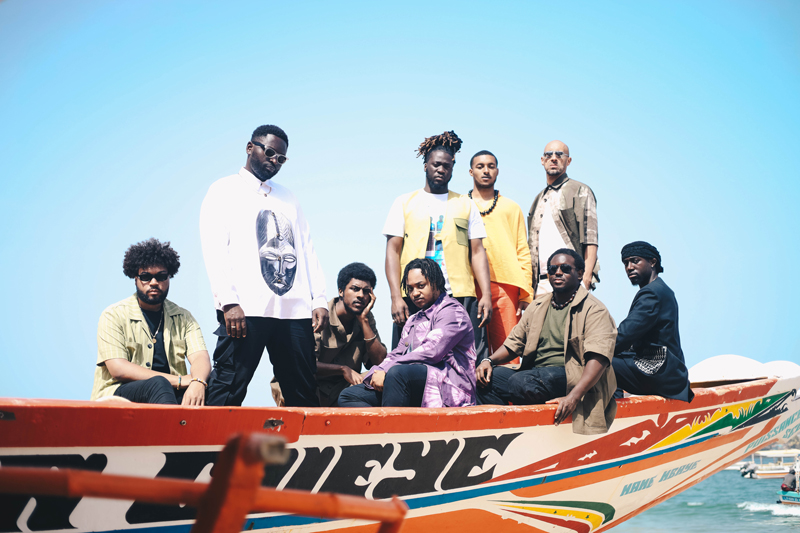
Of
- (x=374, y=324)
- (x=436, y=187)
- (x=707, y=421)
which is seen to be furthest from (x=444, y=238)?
(x=707, y=421)

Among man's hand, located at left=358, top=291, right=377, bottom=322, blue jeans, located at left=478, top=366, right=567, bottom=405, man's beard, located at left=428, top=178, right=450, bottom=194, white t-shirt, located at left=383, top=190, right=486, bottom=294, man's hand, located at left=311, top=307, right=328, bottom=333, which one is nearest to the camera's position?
man's hand, located at left=311, top=307, right=328, bottom=333

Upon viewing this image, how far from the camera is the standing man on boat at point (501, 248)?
493 centimetres

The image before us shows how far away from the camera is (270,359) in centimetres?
350

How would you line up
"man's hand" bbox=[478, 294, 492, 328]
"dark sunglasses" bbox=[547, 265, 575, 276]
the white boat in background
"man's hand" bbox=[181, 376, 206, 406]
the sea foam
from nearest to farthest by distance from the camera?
"man's hand" bbox=[181, 376, 206, 406] < "dark sunglasses" bbox=[547, 265, 575, 276] < "man's hand" bbox=[478, 294, 492, 328] < the sea foam < the white boat in background

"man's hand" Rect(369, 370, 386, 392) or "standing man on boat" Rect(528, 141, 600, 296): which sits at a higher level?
"standing man on boat" Rect(528, 141, 600, 296)

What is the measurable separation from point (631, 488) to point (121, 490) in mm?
4347

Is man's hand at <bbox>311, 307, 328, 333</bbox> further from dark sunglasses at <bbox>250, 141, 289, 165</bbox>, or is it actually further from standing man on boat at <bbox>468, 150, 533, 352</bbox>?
standing man on boat at <bbox>468, 150, 533, 352</bbox>

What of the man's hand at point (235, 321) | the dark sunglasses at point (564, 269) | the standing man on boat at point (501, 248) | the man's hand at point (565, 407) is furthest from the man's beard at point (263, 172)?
the man's hand at point (565, 407)

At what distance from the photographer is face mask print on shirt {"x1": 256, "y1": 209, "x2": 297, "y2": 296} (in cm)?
340

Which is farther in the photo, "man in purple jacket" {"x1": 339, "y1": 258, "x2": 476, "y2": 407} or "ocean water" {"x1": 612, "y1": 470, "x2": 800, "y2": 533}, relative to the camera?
"ocean water" {"x1": 612, "y1": 470, "x2": 800, "y2": 533}

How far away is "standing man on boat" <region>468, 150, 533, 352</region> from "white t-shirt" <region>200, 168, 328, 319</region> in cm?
182

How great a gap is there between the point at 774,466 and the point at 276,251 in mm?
47387

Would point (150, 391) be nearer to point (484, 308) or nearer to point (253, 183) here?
point (253, 183)

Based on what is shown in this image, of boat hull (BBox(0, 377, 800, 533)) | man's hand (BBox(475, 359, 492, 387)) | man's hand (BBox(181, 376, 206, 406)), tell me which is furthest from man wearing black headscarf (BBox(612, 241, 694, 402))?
man's hand (BBox(181, 376, 206, 406))
